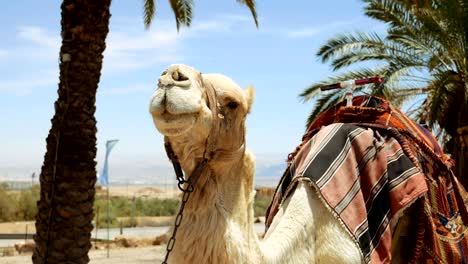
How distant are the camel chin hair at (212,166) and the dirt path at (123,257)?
14.1m

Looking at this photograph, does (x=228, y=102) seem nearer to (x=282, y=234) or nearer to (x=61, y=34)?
(x=282, y=234)

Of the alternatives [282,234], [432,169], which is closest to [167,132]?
[282,234]

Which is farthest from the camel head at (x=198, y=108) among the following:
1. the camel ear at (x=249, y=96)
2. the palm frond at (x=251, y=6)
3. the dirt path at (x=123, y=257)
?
the dirt path at (x=123, y=257)

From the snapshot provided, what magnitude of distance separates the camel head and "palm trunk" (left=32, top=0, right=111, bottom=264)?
7080mm

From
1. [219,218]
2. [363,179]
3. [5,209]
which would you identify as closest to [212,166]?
[219,218]

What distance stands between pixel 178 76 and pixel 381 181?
68.0 inches

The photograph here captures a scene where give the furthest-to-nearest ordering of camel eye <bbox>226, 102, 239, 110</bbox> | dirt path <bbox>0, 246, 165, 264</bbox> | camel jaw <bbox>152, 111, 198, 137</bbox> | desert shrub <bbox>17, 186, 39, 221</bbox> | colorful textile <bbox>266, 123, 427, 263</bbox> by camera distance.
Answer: desert shrub <bbox>17, 186, 39, 221</bbox>, dirt path <bbox>0, 246, 165, 264</bbox>, colorful textile <bbox>266, 123, 427, 263</bbox>, camel eye <bbox>226, 102, 239, 110</bbox>, camel jaw <bbox>152, 111, 198, 137</bbox>

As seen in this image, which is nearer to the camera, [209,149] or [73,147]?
[209,149]

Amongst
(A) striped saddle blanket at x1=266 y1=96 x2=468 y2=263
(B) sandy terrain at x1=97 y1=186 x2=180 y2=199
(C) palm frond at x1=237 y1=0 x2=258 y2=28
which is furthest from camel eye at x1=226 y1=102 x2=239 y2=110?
(B) sandy terrain at x1=97 y1=186 x2=180 y2=199

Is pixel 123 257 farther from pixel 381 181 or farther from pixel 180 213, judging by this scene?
pixel 180 213

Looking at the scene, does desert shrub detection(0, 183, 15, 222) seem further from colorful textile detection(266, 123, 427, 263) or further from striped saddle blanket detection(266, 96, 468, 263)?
colorful textile detection(266, 123, 427, 263)

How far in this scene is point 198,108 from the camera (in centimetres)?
278

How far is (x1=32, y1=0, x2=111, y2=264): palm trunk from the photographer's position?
31.9ft

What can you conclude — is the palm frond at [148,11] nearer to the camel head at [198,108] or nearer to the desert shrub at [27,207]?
the camel head at [198,108]
